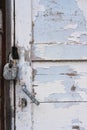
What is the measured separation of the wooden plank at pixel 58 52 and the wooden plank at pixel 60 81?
30 millimetres

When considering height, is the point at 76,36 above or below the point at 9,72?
above

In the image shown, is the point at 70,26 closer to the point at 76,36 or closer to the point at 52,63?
the point at 76,36

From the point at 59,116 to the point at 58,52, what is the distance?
318 mm

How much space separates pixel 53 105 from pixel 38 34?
361mm

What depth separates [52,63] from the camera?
2590 mm

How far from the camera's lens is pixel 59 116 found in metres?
2.57

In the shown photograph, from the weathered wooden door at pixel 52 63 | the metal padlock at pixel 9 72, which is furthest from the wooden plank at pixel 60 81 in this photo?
the metal padlock at pixel 9 72

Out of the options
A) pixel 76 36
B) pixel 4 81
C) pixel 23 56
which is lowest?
pixel 4 81

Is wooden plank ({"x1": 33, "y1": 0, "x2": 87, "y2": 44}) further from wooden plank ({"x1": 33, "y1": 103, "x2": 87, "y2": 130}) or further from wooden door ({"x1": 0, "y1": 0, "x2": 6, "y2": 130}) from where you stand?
wooden plank ({"x1": 33, "y1": 103, "x2": 87, "y2": 130})

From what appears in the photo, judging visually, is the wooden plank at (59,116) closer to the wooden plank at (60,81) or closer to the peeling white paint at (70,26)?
the wooden plank at (60,81)

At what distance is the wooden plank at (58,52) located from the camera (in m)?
2.58

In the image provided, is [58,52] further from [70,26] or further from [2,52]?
[2,52]

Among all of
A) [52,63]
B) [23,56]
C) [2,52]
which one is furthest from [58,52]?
[2,52]

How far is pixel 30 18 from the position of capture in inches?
102
